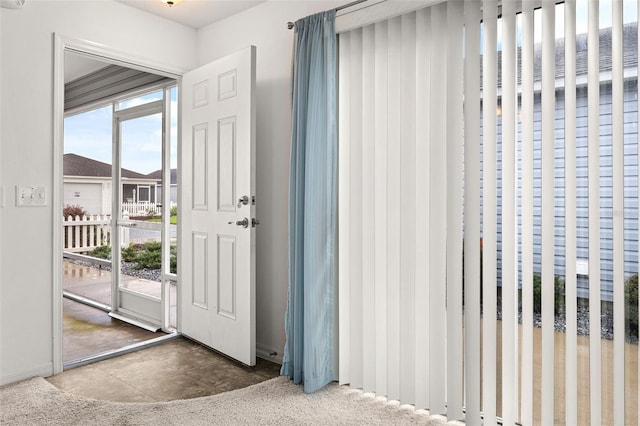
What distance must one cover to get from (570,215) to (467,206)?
1.41ft

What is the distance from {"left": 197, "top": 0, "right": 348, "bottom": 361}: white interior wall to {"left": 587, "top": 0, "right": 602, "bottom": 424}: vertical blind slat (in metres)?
1.75

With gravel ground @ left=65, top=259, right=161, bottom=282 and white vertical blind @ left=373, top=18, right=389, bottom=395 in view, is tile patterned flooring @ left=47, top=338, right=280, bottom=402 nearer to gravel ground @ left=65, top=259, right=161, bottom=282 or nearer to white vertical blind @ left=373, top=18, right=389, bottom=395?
white vertical blind @ left=373, top=18, right=389, bottom=395

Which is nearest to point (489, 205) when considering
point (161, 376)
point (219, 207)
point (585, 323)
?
point (585, 323)

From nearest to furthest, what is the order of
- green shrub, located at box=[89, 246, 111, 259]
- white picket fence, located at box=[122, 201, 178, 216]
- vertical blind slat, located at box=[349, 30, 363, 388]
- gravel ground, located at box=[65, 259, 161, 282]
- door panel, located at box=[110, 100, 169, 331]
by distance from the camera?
vertical blind slat, located at box=[349, 30, 363, 388], door panel, located at box=[110, 100, 169, 331], white picket fence, located at box=[122, 201, 178, 216], gravel ground, located at box=[65, 259, 161, 282], green shrub, located at box=[89, 246, 111, 259]

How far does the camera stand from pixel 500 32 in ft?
6.51

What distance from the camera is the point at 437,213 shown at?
2.17 meters

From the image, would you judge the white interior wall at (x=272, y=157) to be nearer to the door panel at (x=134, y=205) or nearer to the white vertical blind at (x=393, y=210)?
the white vertical blind at (x=393, y=210)

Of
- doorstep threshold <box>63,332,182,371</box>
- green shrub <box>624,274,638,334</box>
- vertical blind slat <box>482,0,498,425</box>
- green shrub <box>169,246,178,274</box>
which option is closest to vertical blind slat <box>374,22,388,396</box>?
vertical blind slat <box>482,0,498,425</box>

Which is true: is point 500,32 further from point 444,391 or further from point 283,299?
point 283,299

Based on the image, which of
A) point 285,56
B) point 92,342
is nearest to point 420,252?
point 285,56

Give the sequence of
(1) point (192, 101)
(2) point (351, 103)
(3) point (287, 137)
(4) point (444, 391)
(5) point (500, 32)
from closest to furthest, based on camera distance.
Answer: (5) point (500, 32)
(4) point (444, 391)
(2) point (351, 103)
(3) point (287, 137)
(1) point (192, 101)

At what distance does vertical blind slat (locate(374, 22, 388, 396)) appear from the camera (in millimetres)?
2385

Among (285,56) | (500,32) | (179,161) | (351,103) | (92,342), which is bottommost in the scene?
(92,342)

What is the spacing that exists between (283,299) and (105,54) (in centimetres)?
213
